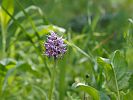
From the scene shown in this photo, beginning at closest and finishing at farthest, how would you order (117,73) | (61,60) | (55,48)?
(55,48), (117,73), (61,60)

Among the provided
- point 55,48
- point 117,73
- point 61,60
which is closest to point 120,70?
point 117,73

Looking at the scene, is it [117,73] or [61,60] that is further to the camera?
[61,60]

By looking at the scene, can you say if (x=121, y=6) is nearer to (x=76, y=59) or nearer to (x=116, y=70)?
(x=76, y=59)

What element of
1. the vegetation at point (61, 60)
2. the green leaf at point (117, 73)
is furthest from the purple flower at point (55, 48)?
the green leaf at point (117, 73)

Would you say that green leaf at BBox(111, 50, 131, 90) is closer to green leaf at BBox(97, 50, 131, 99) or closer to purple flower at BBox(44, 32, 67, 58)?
green leaf at BBox(97, 50, 131, 99)

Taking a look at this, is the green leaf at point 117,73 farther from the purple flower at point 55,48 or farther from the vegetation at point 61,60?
the purple flower at point 55,48

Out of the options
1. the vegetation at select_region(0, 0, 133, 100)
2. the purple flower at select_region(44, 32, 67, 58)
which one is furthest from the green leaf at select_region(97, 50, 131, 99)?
the purple flower at select_region(44, 32, 67, 58)

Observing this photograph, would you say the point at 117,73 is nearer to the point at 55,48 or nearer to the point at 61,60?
the point at 55,48

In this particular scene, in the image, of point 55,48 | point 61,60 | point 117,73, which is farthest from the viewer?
point 61,60

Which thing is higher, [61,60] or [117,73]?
[61,60]
